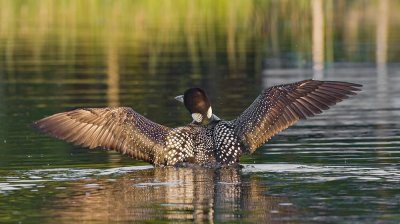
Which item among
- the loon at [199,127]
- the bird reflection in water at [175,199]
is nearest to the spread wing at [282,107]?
the loon at [199,127]

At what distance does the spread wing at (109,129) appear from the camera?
485 inches

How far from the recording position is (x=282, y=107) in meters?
12.5

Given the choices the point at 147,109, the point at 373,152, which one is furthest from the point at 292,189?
the point at 147,109

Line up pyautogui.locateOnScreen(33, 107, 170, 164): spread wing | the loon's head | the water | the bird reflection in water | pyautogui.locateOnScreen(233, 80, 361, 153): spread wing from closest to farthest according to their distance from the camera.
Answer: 1. the bird reflection in water
2. the water
3. pyautogui.locateOnScreen(233, 80, 361, 153): spread wing
4. pyautogui.locateOnScreen(33, 107, 170, 164): spread wing
5. the loon's head

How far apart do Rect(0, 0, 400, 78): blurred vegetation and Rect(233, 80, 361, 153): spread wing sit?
10.1m

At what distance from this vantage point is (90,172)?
464 inches

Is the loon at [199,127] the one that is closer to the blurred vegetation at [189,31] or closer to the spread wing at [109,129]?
the spread wing at [109,129]

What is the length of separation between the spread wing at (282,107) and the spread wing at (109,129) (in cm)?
80

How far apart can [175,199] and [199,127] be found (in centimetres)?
220

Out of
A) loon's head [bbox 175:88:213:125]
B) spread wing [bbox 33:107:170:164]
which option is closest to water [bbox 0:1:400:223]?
spread wing [bbox 33:107:170:164]

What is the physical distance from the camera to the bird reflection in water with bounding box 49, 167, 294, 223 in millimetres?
9250

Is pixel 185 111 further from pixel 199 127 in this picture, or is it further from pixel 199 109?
pixel 199 127

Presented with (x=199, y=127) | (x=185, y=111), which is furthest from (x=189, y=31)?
(x=199, y=127)

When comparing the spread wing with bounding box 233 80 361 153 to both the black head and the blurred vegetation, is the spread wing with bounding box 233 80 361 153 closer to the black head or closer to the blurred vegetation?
the black head
